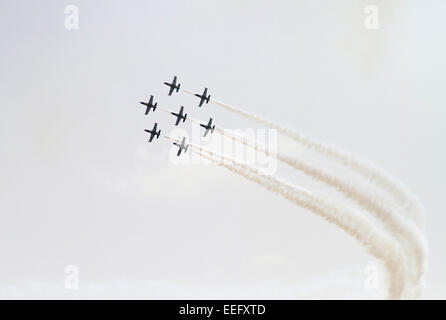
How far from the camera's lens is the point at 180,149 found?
127 metres

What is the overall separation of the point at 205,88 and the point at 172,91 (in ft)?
21.7
